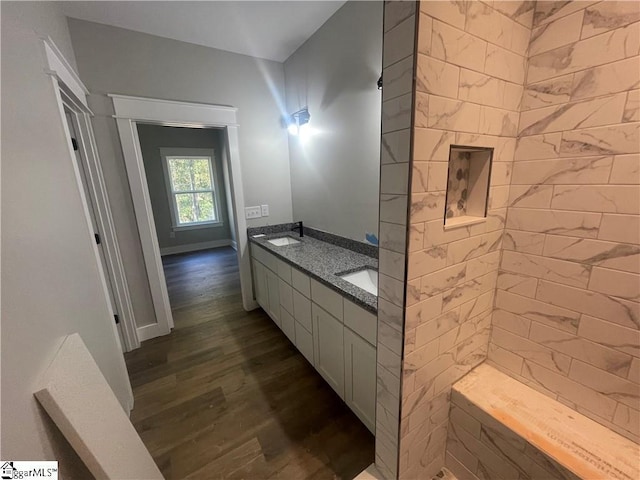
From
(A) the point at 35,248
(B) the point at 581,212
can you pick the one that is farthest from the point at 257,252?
(B) the point at 581,212

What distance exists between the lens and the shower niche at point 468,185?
1.07 metres

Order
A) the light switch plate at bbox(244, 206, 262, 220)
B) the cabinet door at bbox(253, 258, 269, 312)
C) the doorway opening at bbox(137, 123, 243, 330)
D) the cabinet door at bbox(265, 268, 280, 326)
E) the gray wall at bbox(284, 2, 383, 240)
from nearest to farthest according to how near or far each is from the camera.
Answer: the gray wall at bbox(284, 2, 383, 240)
the cabinet door at bbox(265, 268, 280, 326)
the cabinet door at bbox(253, 258, 269, 312)
the light switch plate at bbox(244, 206, 262, 220)
the doorway opening at bbox(137, 123, 243, 330)

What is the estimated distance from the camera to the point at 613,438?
3.23 ft

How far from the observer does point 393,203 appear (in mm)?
880

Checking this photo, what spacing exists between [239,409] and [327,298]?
1.00 m

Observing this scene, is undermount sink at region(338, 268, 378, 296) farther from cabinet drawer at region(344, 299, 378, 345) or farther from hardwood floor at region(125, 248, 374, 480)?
hardwood floor at region(125, 248, 374, 480)

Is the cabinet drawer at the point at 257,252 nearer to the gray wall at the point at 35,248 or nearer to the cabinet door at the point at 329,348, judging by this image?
the cabinet door at the point at 329,348

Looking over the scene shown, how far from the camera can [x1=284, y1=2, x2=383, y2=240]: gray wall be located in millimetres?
1725

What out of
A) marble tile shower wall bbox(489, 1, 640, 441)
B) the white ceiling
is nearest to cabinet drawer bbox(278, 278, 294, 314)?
marble tile shower wall bbox(489, 1, 640, 441)

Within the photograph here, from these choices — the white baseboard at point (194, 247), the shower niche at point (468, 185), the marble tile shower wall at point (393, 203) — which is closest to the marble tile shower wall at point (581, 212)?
the shower niche at point (468, 185)

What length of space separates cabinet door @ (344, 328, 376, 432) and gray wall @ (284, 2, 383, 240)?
0.87m

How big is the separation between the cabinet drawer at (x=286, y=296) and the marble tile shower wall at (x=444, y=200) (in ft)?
4.03

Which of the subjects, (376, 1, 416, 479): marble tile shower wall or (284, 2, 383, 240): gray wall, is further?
(284, 2, 383, 240): gray wall

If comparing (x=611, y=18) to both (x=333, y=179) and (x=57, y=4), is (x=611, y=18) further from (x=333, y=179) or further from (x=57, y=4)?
(x=57, y=4)
